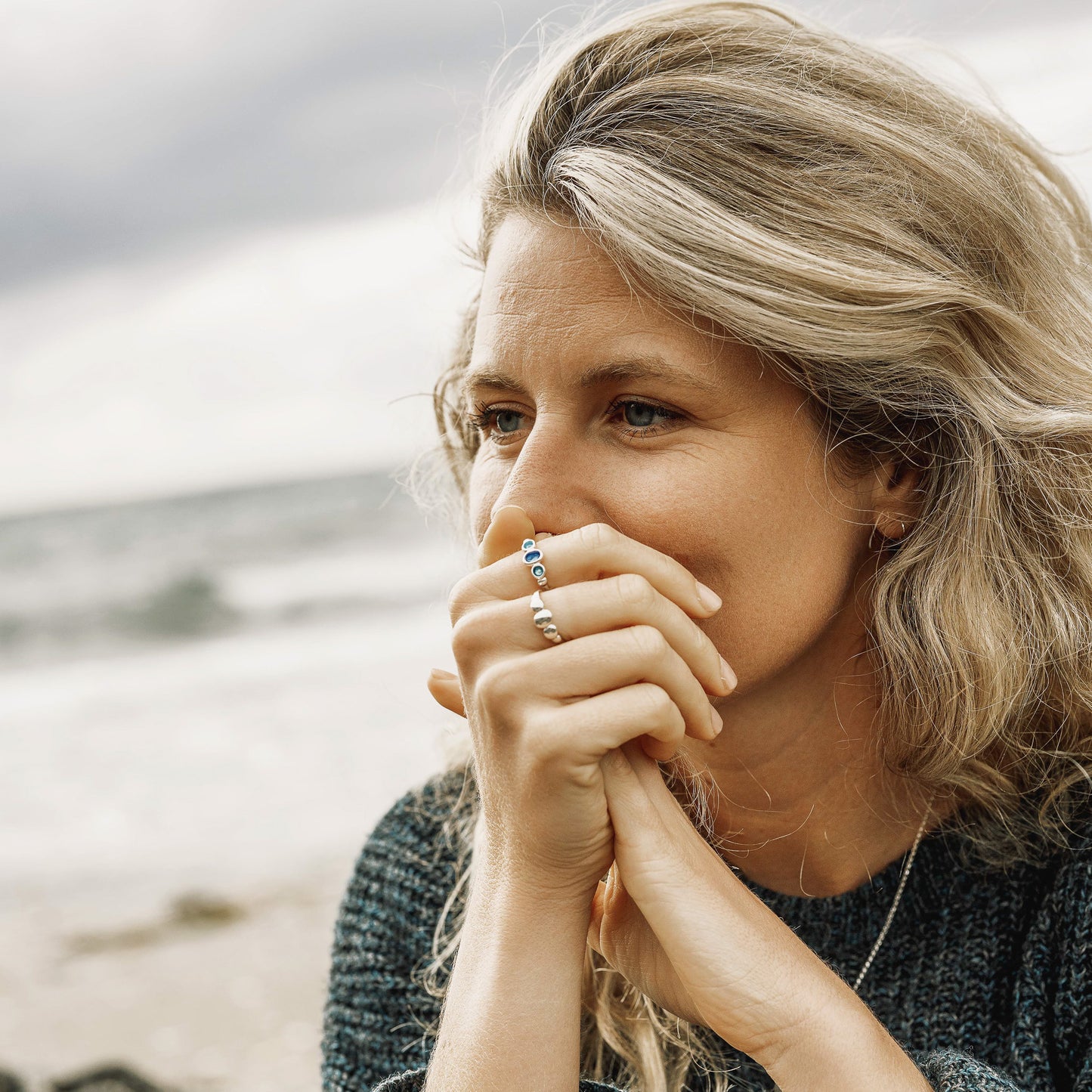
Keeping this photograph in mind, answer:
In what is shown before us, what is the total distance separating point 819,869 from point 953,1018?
0.36 metres

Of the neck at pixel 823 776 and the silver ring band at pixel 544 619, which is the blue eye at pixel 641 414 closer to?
the silver ring band at pixel 544 619

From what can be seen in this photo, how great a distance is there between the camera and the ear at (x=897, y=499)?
2154 mm

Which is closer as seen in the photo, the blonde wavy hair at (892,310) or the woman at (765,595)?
the woman at (765,595)

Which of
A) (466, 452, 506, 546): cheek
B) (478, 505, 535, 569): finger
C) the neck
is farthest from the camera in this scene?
the neck

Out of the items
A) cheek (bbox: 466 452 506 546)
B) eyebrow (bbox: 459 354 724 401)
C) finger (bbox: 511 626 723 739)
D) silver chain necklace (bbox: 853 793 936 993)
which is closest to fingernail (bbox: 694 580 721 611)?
finger (bbox: 511 626 723 739)

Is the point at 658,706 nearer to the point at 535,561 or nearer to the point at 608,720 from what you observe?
the point at 608,720

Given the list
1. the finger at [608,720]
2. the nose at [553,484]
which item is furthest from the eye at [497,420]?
the finger at [608,720]

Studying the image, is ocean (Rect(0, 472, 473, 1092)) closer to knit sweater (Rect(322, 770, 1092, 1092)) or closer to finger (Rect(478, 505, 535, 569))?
knit sweater (Rect(322, 770, 1092, 1092))

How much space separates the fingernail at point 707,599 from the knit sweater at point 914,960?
0.66 meters

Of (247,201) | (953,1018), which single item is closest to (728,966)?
(953,1018)

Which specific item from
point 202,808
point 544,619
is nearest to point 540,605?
point 544,619

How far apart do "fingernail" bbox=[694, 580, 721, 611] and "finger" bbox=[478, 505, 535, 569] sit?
0.95 feet

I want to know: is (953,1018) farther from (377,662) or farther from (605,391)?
(377,662)

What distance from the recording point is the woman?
1728 mm
